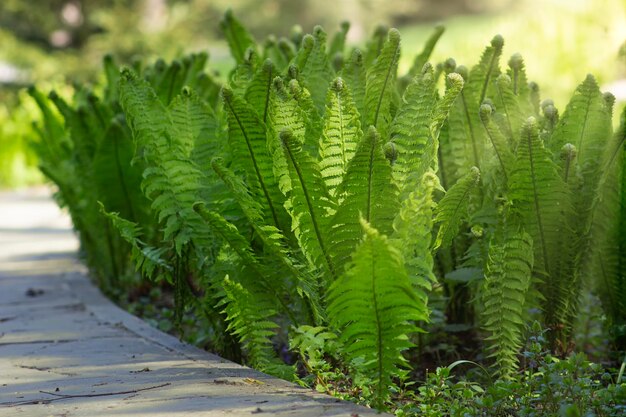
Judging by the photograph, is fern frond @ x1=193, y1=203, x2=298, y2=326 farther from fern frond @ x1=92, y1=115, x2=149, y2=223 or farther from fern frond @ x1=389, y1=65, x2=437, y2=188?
fern frond @ x1=92, y1=115, x2=149, y2=223

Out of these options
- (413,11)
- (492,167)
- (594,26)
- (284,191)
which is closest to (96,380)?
(284,191)

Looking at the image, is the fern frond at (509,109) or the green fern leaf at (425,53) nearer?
the fern frond at (509,109)

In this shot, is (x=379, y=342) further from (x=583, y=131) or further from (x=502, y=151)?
(x=583, y=131)

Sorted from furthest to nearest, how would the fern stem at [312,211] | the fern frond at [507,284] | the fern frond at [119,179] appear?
1. the fern frond at [119,179]
2. the fern frond at [507,284]
3. the fern stem at [312,211]

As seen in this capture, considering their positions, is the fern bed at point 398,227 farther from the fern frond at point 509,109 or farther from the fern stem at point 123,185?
the fern stem at point 123,185

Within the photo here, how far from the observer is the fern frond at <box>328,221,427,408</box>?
231cm

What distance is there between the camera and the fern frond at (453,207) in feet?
8.48

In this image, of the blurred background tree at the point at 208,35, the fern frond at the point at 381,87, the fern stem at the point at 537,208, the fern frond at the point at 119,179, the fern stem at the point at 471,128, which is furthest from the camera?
the blurred background tree at the point at 208,35

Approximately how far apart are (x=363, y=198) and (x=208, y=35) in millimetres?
20745

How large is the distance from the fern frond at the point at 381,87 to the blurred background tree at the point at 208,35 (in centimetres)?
110

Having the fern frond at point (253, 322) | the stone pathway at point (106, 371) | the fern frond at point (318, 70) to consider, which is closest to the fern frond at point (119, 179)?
the stone pathway at point (106, 371)

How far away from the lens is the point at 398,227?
260cm

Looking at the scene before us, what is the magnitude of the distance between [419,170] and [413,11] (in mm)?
41807

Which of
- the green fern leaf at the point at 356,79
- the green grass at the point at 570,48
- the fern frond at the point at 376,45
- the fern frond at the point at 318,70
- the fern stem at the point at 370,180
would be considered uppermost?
the green grass at the point at 570,48
